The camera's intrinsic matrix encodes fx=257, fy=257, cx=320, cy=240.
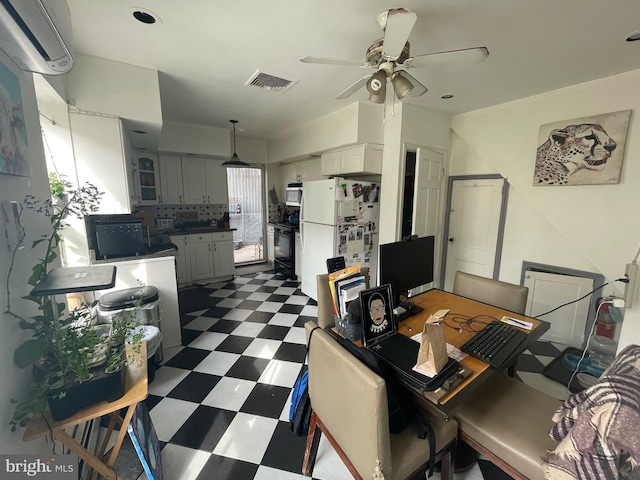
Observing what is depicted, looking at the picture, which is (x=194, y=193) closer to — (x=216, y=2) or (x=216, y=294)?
(x=216, y=294)

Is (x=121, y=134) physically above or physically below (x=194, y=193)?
above

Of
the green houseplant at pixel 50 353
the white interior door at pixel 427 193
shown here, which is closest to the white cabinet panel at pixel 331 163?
the white interior door at pixel 427 193

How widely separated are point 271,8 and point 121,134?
1669 mm

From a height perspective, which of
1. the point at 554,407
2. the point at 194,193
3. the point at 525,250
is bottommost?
the point at 554,407

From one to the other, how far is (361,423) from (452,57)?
182 cm

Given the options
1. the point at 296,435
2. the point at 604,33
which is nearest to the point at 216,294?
the point at 296,435

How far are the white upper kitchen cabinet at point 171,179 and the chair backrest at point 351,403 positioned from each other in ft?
13.1

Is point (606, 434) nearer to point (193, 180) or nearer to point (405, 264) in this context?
point (405, 264)

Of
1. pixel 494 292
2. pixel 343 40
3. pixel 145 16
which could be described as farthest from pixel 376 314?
pixel 145 16

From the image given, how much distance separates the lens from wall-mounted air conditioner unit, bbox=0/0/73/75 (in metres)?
0.77

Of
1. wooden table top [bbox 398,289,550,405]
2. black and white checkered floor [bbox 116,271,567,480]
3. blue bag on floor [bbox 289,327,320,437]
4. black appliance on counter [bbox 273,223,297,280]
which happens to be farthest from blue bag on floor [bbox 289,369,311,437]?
black appliance on counter [bbox 273,223,297,280]

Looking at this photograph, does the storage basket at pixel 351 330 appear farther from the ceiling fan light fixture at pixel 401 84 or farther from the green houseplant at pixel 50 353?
the ceiling fan light fixture at pixel 401 84

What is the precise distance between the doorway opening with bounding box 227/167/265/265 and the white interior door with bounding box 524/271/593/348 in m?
4.42

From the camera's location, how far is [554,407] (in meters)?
1.19
